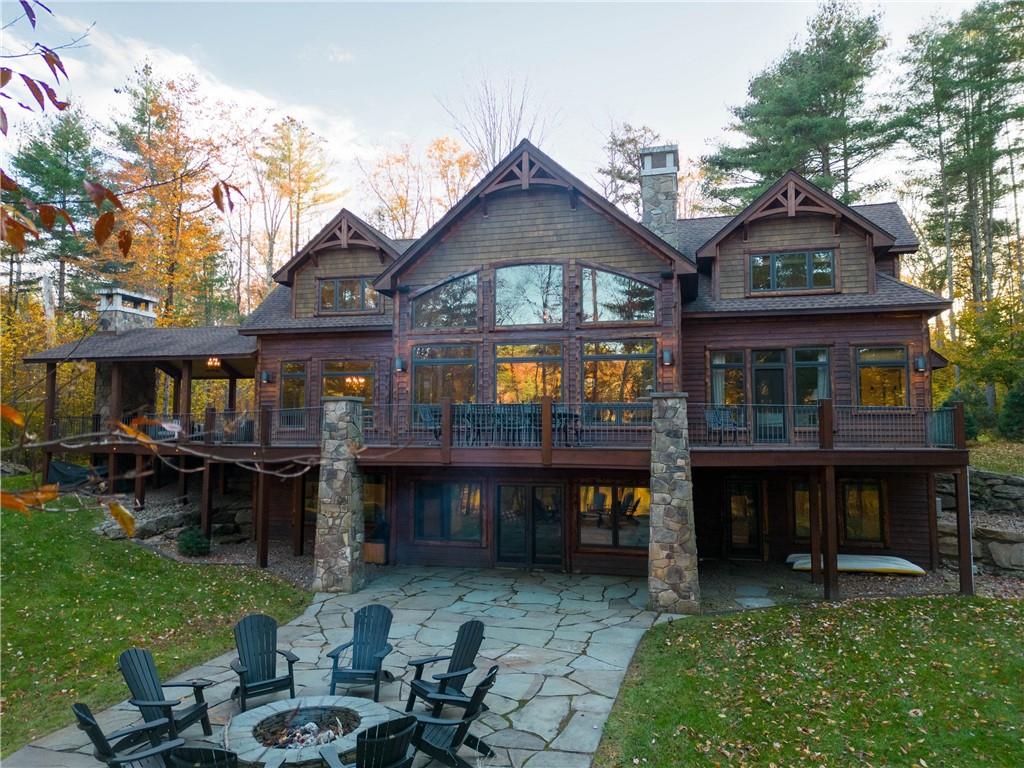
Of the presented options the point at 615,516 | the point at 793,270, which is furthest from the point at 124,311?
the point at 793,270

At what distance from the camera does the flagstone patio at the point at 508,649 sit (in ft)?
20.6

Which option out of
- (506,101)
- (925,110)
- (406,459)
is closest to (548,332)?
(406,459)

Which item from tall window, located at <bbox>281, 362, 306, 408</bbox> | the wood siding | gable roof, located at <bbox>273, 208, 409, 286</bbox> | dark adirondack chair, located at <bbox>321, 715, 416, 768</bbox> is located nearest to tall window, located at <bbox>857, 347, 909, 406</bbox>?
the wood siding

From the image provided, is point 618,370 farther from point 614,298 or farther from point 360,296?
point 360,296

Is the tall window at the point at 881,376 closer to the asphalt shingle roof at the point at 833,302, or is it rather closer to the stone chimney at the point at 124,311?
the asphalt shingle roof at the point at 833,302

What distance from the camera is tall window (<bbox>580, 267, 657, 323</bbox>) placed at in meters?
13.2

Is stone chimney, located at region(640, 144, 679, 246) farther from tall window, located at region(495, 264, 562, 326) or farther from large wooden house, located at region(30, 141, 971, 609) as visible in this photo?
tall window, located at region(495, 264, 562, 326)

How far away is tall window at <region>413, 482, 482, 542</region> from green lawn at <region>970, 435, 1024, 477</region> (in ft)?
46.4

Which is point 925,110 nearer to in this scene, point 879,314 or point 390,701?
point 879,314

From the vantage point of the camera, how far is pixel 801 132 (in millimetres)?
24750

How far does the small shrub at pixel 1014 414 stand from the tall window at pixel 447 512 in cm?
1854

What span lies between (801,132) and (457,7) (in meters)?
16.1

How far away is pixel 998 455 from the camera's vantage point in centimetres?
1855

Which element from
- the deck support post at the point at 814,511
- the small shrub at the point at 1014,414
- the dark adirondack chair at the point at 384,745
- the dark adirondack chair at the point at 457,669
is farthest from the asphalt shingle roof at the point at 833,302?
the dark adirondack chair at the point at 384,745
